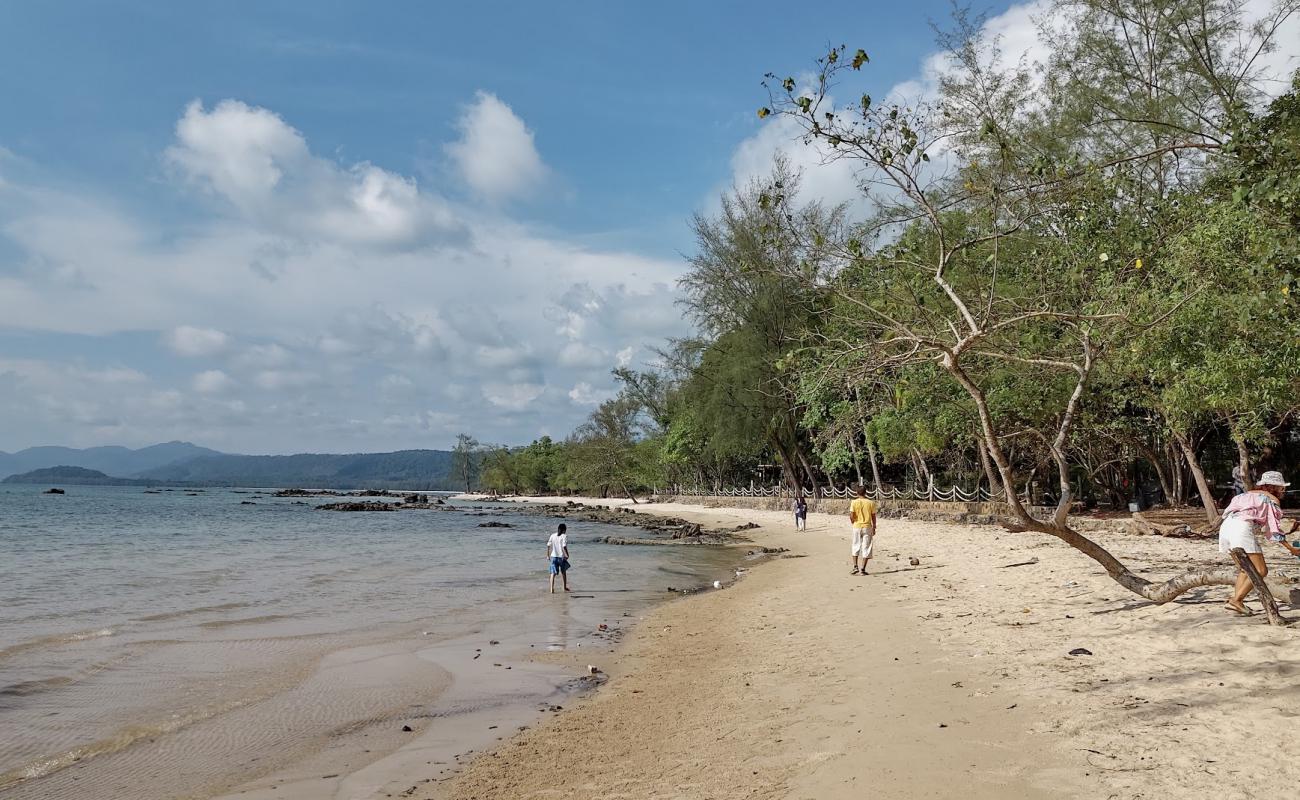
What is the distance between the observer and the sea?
659 centimetres

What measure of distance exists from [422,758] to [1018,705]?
4570mm

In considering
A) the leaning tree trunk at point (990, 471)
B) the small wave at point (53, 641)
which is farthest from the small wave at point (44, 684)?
the leaning tree trunk at point (990, 471)

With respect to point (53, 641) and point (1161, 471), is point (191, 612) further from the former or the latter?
point (1161, 471)

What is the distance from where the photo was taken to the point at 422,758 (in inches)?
251

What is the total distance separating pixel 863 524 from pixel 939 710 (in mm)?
9305

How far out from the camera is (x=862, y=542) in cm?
1523

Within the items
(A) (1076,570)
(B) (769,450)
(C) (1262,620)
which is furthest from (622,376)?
(C) (1262,620)

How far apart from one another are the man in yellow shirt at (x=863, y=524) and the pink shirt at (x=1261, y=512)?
7.31 metres

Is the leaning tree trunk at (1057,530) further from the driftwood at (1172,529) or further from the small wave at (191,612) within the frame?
the small wave at (191,612)

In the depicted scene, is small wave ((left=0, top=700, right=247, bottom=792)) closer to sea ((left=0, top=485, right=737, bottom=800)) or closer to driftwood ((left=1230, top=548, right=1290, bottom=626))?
sea ((left=0, top=485, right=737, bottom=800))

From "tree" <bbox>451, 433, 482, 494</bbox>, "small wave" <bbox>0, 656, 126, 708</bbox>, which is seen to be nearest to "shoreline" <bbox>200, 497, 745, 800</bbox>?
"small wave" <bbox>0, 656, 126, 708</bbox>

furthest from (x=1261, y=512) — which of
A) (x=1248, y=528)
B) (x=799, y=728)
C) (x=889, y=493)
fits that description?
(x=889, y=493)

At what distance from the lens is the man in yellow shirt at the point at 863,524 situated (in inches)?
589

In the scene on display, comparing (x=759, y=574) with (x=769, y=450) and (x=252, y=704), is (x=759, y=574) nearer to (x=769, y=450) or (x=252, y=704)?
(x=252, y=704)
